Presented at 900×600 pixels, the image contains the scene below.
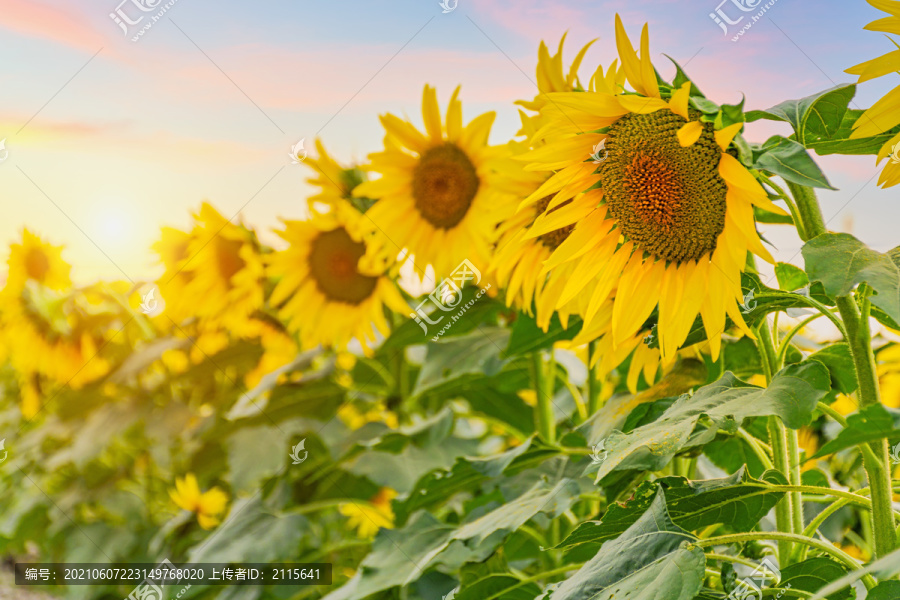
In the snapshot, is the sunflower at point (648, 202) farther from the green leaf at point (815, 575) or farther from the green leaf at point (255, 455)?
the green leaf at point (255, 455)

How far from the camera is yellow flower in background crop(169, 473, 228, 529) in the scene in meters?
1.58

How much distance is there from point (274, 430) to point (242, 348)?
1.04 ft

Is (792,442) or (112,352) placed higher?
(112,352)

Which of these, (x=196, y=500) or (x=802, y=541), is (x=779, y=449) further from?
(x=196, y=500)

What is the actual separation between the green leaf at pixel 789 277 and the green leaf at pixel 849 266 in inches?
7.3

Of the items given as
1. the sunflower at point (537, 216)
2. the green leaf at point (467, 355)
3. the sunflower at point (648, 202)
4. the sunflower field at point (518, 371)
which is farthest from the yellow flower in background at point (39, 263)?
the sunflower at point (648, 202)

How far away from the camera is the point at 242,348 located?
147 centimetres

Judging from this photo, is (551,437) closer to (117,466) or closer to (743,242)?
Answer: (743,242)

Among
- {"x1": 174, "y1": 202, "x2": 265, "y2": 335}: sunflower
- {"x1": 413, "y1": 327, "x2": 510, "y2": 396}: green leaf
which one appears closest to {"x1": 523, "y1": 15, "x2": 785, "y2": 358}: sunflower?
{"x1": 413, "y1": 327, "x2": 510, "y2": 396}: green leaf

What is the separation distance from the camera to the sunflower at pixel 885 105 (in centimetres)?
42

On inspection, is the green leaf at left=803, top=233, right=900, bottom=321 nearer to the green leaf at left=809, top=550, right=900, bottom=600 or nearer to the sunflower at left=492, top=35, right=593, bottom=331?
the green leaf at left=809, top=550, right=900, bottom=600

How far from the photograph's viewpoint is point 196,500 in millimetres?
1600

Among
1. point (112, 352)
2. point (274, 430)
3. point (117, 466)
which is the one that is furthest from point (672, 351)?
point (117, 466)

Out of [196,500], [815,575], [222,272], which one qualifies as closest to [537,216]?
[815,575]
